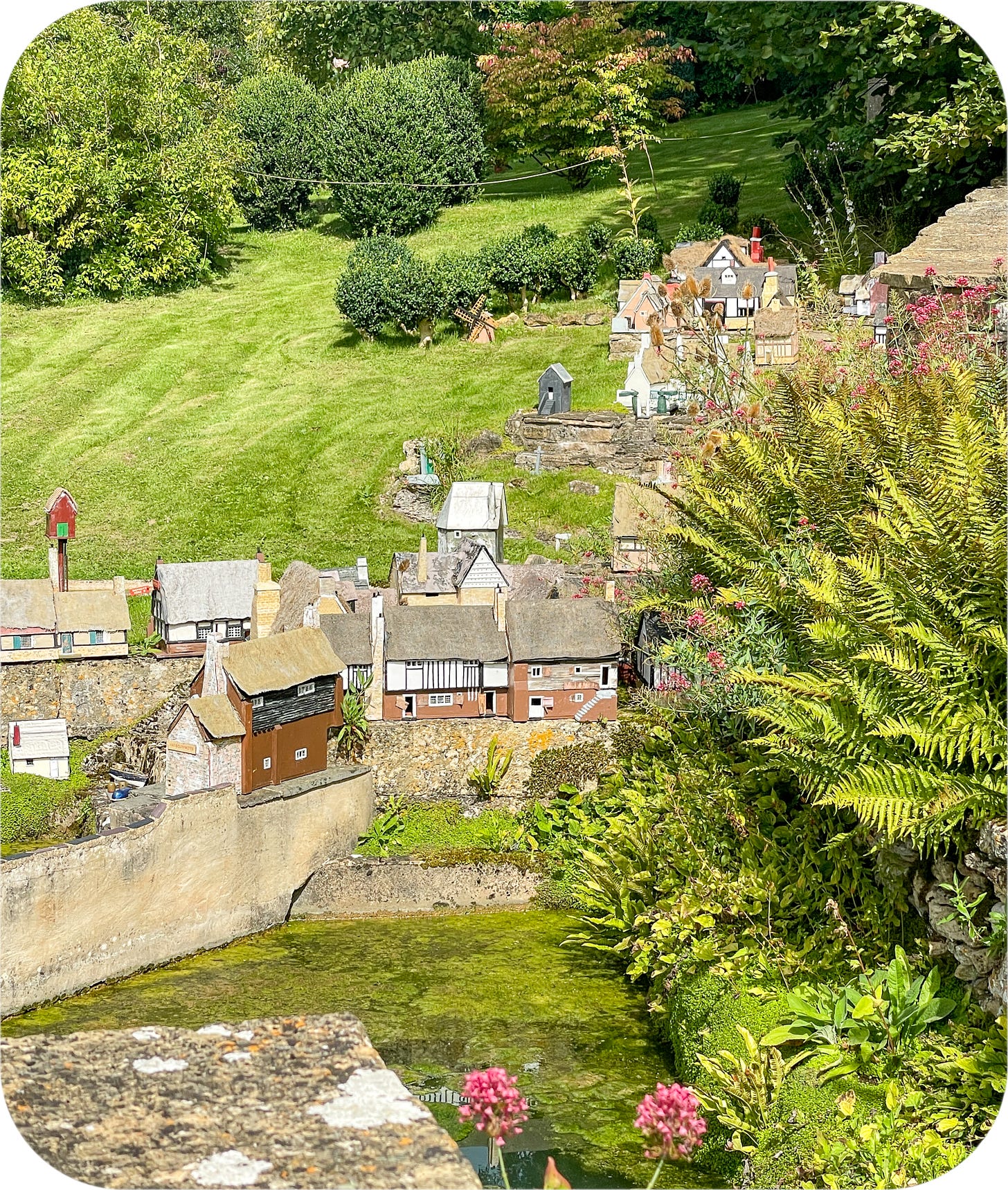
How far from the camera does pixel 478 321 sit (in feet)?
110

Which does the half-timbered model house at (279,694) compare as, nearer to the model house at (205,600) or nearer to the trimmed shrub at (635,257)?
the model house at (205,600)

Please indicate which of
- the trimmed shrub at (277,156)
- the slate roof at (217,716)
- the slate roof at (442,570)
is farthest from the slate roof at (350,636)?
the trimmed shrub at (277,156)

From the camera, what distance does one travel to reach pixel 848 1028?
10.7 m

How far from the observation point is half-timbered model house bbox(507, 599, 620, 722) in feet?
65.1

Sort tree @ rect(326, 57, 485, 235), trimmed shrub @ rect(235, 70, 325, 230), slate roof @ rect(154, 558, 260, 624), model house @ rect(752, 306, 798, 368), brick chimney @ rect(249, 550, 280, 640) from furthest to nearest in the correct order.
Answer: trimmed shrub @ rect(235, 70, 325, 230)
tree @ rect(326, 57, 485, 235)
model house @ rect(752, 306, 798, 368)
slate roof @ rect(154, 558, 260, 624)
brick chimney @ rect(249, 550, 280, 640)

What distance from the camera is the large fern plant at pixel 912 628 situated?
31.4 feet

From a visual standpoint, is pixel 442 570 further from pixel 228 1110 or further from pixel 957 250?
pixel 228 1110

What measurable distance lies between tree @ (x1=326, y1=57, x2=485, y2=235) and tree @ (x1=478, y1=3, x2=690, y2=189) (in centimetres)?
162

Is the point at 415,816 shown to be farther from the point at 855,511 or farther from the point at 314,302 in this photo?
the point at 314,302

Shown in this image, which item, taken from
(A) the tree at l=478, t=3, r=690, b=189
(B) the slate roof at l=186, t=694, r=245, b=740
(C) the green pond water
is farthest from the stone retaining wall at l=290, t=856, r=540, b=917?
(A) the tree at l=478, t=3, r=690, b=189

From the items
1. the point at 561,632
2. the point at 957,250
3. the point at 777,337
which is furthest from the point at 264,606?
the point at 777,337

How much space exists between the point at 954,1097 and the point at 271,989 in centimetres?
809

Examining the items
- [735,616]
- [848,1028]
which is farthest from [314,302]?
[848,1028]

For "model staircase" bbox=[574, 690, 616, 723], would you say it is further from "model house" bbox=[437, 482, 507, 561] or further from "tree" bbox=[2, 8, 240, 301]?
"tree" bbox=[2, 8, 240, 301]
